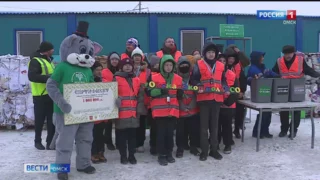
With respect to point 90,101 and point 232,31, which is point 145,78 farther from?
point 232,31

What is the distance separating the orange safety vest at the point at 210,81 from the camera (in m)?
5.39

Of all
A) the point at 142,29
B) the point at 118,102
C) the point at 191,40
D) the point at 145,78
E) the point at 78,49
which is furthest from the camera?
the point at 191,40

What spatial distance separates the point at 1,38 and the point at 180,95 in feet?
38.4

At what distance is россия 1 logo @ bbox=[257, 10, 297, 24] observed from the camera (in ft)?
51.0

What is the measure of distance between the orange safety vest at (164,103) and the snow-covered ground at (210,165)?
0.74 metres

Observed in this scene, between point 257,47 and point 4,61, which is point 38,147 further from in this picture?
point 257,47

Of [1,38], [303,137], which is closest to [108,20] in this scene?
[1,38]

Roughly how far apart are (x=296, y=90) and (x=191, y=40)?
961cm

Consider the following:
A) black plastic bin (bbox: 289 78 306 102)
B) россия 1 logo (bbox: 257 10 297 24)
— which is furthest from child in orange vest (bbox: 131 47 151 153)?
A: россия 1 logo (bbox: 257 10 297 24)

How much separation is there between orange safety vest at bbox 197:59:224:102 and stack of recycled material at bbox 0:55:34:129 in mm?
4117

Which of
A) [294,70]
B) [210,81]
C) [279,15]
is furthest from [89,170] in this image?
[279,15]

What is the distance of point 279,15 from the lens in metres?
15.7

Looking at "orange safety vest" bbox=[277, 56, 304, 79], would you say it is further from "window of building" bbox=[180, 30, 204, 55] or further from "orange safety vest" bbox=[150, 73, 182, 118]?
"window of building" bbox=[180, 30, 204, 55]

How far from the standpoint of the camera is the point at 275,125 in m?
8.09
